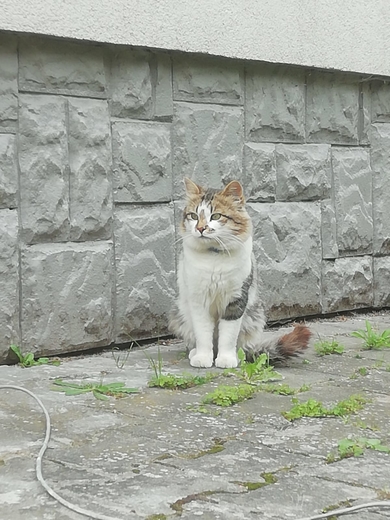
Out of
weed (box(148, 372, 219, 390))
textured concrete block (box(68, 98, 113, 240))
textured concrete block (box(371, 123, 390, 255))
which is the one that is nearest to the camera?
weed (box(148, 372, 219, 390))

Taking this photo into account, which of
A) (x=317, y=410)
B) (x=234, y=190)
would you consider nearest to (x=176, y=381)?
(x=317, y=410)

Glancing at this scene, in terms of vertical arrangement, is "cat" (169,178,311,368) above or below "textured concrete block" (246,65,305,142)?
below

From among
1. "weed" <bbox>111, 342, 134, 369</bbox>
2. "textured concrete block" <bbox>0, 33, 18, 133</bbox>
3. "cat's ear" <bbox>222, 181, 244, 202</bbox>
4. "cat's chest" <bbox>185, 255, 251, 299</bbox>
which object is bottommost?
"weed" <bbox>111, 342, 134, 369</bbox>

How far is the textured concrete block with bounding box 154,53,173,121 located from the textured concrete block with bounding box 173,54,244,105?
0.05 meters

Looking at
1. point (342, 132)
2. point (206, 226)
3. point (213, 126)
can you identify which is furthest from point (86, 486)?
point (342, 132)

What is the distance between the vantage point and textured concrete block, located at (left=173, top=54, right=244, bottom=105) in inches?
201

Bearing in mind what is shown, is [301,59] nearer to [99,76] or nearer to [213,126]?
[213,126]

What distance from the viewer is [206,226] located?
439 cm

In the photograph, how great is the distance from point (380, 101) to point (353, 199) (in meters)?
0.80

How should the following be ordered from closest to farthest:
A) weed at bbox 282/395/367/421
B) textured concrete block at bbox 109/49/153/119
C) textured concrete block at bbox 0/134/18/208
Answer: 1. weed at bbox 282/395/367/421
2. textured concrete block at bbox 0/134/18/208
3. textured concrete block at bbox 109/49/153/119

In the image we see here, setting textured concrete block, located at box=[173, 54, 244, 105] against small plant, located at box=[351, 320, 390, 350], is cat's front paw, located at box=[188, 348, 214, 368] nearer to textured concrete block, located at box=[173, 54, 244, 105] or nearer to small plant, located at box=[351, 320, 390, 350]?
small plant, located at box=[351, 320, 390, 350]

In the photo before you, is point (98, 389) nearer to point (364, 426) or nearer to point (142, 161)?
point (364, 426)

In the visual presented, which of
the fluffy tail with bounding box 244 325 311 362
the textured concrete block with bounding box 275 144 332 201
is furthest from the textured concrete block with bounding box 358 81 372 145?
the fluffy tail with bounding box 244 325 311 362

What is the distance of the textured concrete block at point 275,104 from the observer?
5559 mm
